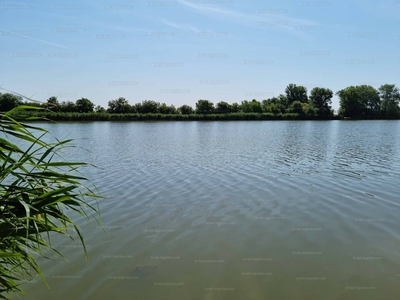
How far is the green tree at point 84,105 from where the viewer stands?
288 feet

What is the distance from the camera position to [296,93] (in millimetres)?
110812

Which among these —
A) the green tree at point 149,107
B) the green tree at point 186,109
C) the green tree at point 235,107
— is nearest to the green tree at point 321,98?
the green tree at point 235,107

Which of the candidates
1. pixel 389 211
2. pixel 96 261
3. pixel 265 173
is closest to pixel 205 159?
pixel 265 173

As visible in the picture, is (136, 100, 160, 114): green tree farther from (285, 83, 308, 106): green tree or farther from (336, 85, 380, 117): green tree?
(336, 85, 380, 117): green tree

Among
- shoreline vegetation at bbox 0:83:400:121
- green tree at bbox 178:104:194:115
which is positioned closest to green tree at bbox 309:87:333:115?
shoreline vegetation at bbox 0:83:400:121

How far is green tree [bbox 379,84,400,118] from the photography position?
9731 centimetres

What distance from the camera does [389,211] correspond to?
706cm

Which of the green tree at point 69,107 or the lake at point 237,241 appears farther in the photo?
the green tree at point 69,107

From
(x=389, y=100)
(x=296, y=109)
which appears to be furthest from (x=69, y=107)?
(x=389, y=100)

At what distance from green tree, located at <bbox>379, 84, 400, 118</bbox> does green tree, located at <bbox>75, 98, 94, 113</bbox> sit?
100587 millimetres

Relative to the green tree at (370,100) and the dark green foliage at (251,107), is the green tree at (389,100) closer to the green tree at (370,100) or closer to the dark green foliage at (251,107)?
the green tree at (370,100)

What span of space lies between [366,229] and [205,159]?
1006 cm

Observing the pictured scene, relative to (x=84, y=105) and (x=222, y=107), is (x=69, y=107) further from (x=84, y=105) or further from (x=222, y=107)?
(x=222, y=107)

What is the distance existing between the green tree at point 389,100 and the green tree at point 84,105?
101 metres
